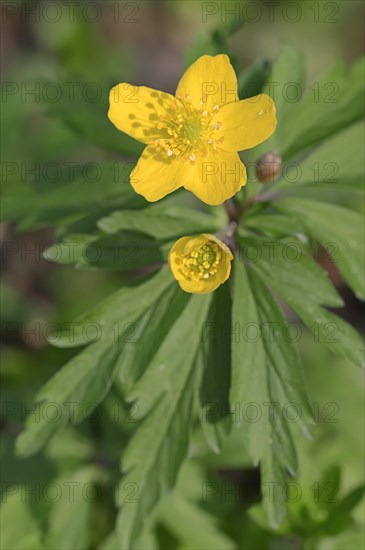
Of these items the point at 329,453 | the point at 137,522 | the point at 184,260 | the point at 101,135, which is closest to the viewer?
the point at 184,260

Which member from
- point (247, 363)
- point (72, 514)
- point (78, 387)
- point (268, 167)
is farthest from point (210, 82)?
point (72, 514)

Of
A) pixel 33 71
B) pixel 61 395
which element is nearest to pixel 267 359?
pixel 61 395

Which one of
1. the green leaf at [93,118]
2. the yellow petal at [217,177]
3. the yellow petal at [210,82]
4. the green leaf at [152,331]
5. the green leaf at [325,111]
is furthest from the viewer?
the green leaf at [93,118]

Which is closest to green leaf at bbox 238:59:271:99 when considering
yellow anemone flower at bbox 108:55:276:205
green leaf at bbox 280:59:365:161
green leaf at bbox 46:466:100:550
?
green leaf at bbox 280:59:365:161

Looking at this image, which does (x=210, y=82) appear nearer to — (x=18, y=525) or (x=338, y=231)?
(x=338, y=231)

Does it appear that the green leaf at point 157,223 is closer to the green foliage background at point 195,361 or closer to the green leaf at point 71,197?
the green foliage background at point 195,361

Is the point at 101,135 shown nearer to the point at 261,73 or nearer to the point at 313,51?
the point at 261,73

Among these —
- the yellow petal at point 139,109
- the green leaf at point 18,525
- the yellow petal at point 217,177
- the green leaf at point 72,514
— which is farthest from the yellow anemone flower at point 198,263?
the green leaf at point 18,525

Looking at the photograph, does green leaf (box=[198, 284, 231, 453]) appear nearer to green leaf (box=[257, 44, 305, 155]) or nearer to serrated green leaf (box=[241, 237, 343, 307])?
serrated green leaf (box=[241, 237, 343, 307])
